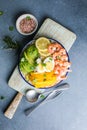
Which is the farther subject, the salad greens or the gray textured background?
the gray textured background

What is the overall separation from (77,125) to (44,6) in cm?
59

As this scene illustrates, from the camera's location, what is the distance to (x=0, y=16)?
2248 millimetres

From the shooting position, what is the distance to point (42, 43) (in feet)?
7.06

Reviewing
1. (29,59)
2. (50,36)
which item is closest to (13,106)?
(29,59)

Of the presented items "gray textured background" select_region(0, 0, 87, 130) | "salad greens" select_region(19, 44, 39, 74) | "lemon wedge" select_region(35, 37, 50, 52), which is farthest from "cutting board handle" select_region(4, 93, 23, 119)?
"lemon wedge" select_region(35, 37, 50, 52)

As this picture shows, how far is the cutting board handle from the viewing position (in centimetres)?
222

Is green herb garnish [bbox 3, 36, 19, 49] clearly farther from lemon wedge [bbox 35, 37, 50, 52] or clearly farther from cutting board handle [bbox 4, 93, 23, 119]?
cutting board handle [bbox 4, 93, 23, 119]

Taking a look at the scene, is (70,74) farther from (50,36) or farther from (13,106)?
(13,106)

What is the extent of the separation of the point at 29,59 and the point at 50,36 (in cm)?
17

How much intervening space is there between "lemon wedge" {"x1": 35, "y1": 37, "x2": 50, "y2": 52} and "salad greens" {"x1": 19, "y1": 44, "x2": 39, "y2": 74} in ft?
0.07

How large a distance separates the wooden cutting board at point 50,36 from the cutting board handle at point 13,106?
1.2 inches

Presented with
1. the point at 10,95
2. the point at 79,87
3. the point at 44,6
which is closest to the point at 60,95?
the point at 79,87

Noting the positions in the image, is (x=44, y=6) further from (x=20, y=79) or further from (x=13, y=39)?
(x=20, y=79)

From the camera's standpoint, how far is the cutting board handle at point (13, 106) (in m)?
2.22
